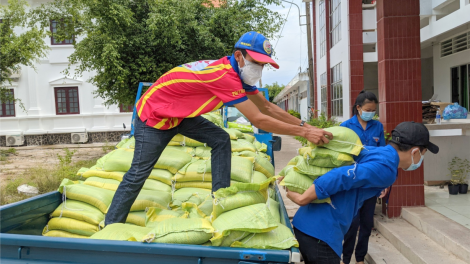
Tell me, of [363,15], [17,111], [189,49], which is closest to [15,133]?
[17,111]

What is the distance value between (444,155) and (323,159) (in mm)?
4322

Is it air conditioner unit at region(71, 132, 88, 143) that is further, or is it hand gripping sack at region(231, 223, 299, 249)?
air conditioner unit at region(71, 132, 88, 143)

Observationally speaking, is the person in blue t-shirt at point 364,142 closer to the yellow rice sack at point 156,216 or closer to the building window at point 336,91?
the yellow rice sack at point 156,216

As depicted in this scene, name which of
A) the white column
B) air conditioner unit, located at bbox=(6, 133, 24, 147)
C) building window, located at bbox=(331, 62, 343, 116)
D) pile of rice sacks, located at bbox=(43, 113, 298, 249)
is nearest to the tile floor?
pile of rice sacks, located at bbox=(43, 113, 298, 249)

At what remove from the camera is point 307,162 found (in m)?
2.41

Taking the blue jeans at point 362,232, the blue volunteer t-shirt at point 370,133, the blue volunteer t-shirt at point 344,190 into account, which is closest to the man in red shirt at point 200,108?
the blue volunteer t-shirt at point 344,190

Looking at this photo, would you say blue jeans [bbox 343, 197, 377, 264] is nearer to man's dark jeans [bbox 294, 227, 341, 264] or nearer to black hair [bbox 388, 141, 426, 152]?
man's dark jeans [bbox 294, 227, 341, 264]

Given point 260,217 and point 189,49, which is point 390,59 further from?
point 189,49

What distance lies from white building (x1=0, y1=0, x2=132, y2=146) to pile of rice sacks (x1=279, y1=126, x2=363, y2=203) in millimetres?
18090

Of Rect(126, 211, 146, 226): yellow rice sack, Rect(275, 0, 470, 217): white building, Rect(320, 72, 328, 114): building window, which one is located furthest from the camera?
Rect(320, 72, 328, 114): building window

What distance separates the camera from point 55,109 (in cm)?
1961

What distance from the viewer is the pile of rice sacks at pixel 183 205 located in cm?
192

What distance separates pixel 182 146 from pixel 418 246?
2.72 meters

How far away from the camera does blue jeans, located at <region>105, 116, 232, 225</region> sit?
2.67 metres
